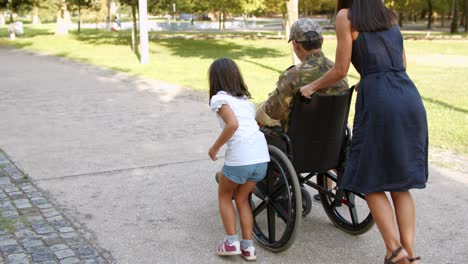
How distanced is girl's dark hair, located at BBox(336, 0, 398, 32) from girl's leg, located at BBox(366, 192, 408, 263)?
3.15ft

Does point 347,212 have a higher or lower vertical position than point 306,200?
Answer: lower

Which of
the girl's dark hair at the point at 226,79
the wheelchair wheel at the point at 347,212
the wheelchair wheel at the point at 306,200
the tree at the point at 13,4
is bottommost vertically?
the wheelchair wheel at the point at 347,212

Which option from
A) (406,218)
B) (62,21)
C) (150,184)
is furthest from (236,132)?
(62,21)

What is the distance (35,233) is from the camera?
14.1 ft

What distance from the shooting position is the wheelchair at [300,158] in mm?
3688

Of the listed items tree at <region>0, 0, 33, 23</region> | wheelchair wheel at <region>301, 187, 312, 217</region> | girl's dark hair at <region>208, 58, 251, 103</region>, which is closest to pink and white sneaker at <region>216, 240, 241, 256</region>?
wheelchair wheel at <region>301, 187, 312, 217</region>

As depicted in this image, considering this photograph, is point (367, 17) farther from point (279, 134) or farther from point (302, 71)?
point (279, 134)

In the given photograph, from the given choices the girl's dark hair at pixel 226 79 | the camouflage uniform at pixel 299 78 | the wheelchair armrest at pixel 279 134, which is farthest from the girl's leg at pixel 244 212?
the girl's dark hair at pixel 226 79

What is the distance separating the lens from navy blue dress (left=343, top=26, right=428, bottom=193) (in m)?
3.17

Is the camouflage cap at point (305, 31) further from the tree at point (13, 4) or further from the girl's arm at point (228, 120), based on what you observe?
the tree at point (13, 4)

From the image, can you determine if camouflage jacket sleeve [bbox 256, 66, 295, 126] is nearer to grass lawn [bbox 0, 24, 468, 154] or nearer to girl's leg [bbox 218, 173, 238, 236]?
girl's leg [bbox 218, 173, 238, 236]

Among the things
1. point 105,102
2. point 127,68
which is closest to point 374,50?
point 105,102

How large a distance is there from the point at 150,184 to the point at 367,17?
3122mm

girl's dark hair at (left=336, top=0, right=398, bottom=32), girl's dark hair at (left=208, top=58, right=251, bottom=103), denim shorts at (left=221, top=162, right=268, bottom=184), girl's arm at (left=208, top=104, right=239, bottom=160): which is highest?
girl's dark hair at (left=336, top=0, right=398, bottom=32)
